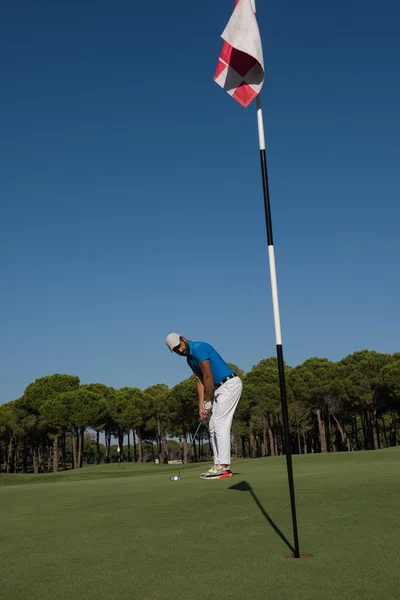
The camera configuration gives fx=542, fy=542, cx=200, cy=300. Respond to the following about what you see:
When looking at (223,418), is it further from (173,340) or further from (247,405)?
(247,405)

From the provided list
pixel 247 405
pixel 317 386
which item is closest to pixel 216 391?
pixel 317 386

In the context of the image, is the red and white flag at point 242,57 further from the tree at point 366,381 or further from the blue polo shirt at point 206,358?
the tree at point 366,381

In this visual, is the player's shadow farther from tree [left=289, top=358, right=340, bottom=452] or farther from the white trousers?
tree [left=289, top=358, right=340, bottom=452]

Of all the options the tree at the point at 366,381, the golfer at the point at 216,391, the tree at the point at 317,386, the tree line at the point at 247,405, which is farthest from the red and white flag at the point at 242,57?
the tree at the point at 317,386

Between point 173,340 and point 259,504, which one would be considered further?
point 173,340

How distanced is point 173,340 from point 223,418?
1748 millimetres

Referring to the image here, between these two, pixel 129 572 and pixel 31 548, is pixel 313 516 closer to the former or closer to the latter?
pixel 129 572

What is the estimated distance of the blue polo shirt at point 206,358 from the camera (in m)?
9.66

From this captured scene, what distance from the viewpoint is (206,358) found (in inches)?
382

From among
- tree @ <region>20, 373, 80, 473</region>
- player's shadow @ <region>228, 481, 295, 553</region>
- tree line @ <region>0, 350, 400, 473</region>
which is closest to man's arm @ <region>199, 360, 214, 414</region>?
player's shadow @ <region>228, 481, 295, 553</region>

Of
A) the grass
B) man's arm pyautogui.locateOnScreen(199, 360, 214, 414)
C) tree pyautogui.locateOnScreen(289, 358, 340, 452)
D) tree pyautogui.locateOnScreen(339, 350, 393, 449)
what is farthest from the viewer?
tree pyautogui.locateOnScreen(289, 358, 340, 452)

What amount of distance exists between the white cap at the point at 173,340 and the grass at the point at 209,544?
2445mm

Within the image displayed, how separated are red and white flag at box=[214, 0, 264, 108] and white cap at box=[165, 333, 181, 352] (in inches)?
172

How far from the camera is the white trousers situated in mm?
→ 9898
